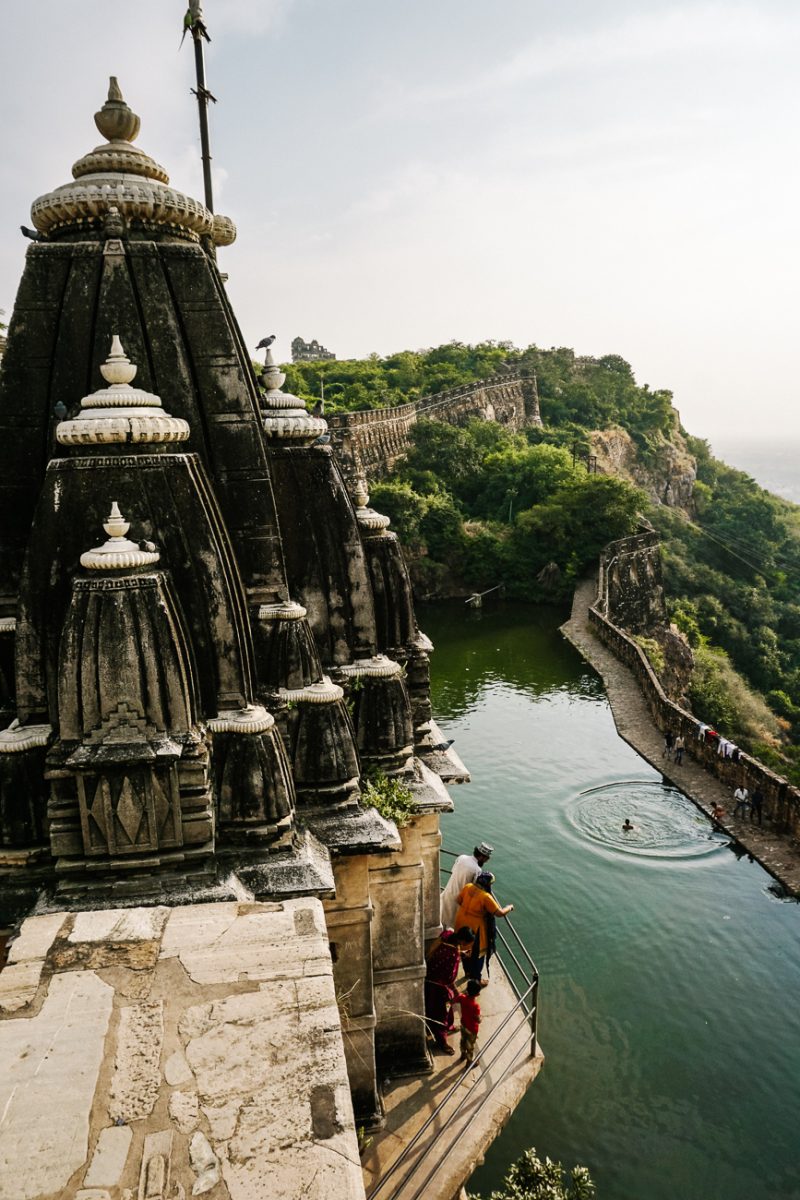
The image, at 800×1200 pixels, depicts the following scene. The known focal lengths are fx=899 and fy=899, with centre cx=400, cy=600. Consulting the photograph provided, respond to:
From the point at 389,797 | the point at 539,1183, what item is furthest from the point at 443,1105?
the point at 389,797

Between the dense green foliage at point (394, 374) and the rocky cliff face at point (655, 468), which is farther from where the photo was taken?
the rocky cliff face at point (655, 468)

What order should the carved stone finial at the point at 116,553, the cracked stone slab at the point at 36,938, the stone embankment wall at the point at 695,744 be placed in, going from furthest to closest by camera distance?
the stone embankment wall at the point at 695,744
the carved stone finial at the point at 116,553
the cracked stone slab at the point at 36,938

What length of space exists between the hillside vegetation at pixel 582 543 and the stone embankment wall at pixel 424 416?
1.38 meters

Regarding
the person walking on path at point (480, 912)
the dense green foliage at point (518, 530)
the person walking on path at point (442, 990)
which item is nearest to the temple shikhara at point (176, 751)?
the person walking on path at point (442, 990)

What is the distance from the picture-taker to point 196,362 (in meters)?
7.60

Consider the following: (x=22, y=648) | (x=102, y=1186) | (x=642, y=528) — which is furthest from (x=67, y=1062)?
(x=642, y=528)

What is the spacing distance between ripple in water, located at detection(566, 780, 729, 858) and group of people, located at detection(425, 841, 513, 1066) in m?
7.76

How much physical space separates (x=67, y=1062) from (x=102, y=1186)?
733 mm

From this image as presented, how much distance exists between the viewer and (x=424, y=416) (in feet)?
194

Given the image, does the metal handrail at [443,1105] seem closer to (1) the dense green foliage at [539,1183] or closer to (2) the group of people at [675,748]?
(1) the dense green foliage at [539,1183]

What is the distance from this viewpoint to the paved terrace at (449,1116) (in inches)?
317

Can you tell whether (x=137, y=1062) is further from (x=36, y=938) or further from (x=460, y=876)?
(x=460, y=876)

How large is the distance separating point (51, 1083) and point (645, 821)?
16282 millimetres

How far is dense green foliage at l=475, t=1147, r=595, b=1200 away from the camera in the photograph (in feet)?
25.8
